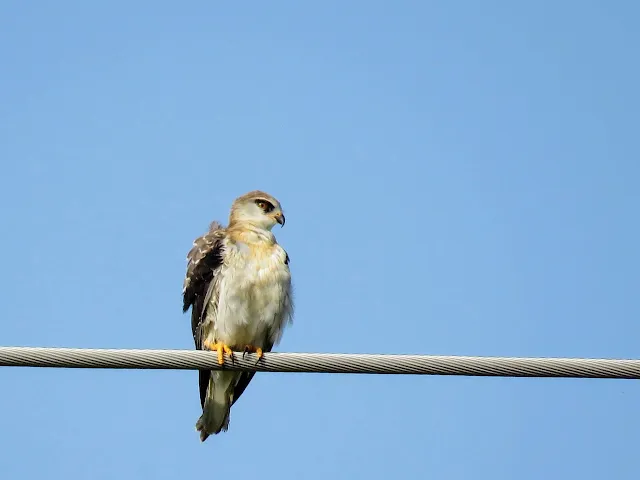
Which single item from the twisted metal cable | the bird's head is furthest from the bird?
the twisted metal cable

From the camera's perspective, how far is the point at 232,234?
32.5 ft

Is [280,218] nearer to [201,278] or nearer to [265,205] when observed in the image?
[265,205]

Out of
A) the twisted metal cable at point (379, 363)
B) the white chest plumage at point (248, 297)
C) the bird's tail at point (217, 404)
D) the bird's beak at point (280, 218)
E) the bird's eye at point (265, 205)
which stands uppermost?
the bird's eye at point (265, 205)

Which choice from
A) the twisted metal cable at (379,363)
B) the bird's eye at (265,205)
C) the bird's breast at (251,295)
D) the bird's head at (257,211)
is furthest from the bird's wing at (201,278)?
the twisted metal cable at (379,363)

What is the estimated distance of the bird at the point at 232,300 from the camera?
9.38 m

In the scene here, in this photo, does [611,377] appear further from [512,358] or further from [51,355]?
[51,355]

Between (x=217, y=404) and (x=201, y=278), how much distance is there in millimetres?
1237

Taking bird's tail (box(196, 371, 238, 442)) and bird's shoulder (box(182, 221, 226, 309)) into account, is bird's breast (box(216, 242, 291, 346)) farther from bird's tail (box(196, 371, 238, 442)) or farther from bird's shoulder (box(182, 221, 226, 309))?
bird's tail (box(196, 371, 238, 442))

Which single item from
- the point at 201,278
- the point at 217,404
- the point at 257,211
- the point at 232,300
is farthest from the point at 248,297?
the point at 257,211

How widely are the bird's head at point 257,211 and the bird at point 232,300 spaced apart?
0.45 feet

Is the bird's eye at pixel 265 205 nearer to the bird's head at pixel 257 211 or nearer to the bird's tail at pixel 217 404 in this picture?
the bird's head at pixel 257 211

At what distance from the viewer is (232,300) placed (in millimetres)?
9352

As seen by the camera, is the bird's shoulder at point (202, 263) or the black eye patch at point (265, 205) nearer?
the bird's shoulder at point (202, 263)

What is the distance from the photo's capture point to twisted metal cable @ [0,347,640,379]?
601cm
